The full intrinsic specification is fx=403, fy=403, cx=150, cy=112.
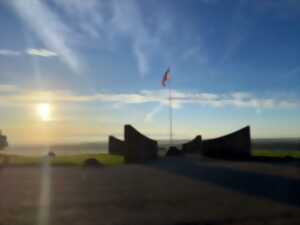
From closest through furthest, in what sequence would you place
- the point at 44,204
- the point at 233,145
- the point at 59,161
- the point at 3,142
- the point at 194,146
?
the point at 44,204 → the point at 59,161 → the point at 233,145 → the point at 3,142 → the point at 194,146

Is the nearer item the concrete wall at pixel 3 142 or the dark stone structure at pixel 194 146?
the concrete wall at pixel 3 142

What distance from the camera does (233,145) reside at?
1214 inches

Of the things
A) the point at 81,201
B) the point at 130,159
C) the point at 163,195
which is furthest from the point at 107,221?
the point at 130,159

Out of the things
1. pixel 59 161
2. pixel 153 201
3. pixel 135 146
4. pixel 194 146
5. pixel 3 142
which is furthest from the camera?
pixel 194 146

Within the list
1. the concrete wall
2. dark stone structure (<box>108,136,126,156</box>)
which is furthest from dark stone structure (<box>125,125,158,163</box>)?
the concrete wall

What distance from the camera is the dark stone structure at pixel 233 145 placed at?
3025 centimetres

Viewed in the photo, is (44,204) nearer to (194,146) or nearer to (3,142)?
(3,142)

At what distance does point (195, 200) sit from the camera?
384 inches

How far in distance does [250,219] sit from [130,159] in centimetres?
2022

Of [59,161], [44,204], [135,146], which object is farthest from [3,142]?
[44,204]

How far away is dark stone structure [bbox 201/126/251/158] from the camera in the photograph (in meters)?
30.2

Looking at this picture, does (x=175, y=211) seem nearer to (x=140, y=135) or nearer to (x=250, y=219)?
(x=250, y=219)

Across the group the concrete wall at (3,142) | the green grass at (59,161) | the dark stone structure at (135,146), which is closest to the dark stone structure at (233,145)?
the dark stone structure at (135,146)

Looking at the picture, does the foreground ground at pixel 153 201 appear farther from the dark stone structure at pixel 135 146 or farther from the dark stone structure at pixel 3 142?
the dark stone structure at pixel 3 142
